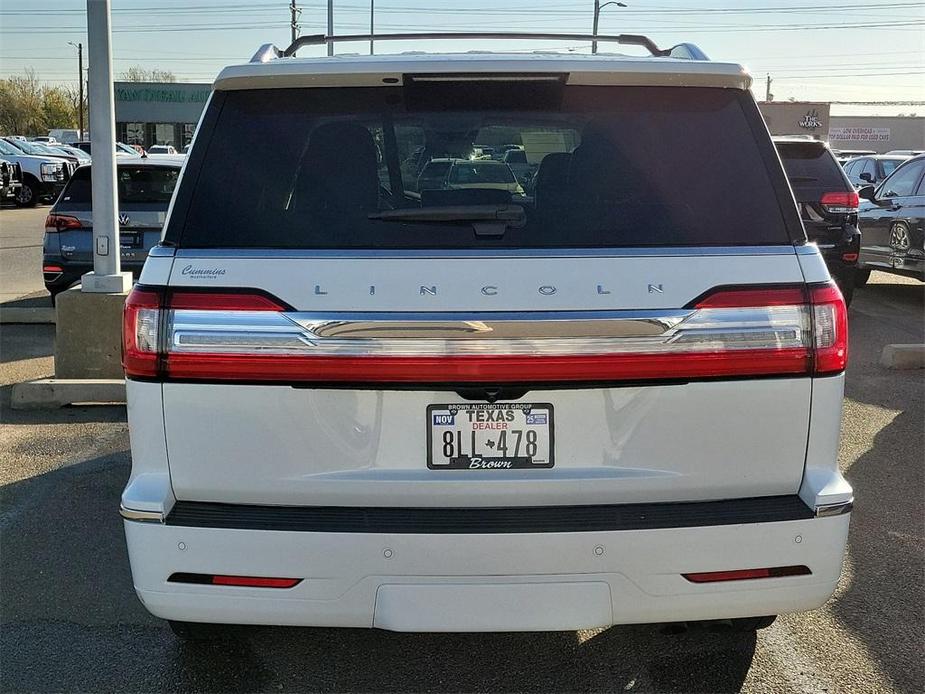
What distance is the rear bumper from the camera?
250cm

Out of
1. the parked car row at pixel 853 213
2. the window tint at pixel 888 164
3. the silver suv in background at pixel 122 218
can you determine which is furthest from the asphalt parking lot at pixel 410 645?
the window tint at pixel 888 164

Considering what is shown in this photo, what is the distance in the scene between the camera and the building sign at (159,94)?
65.7 m

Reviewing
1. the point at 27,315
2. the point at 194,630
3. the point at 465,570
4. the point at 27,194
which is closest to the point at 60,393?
the point at 27,315

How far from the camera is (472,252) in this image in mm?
2535

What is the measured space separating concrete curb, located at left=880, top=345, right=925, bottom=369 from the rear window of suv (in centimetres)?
593

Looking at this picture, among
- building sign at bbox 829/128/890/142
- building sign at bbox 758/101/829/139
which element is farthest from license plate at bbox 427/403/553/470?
building sign at bbox 829/128/890/142

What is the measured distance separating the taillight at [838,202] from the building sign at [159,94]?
6146 centimetres

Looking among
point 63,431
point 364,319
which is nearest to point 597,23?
point 63,431

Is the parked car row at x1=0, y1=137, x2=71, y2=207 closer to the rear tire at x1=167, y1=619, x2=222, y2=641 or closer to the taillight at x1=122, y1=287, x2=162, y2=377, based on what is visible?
the rear tire at x1=167, y1=619, x2=222, y2=641

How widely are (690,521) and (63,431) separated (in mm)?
4662

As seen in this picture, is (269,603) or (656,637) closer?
(269,603)

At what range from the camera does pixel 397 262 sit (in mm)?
2500

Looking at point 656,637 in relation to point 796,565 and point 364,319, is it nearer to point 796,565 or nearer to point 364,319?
point 796,565

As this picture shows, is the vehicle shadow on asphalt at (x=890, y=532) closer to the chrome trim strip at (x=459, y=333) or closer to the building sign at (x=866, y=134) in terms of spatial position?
the chrome trim strip at (x=459, y=333)
